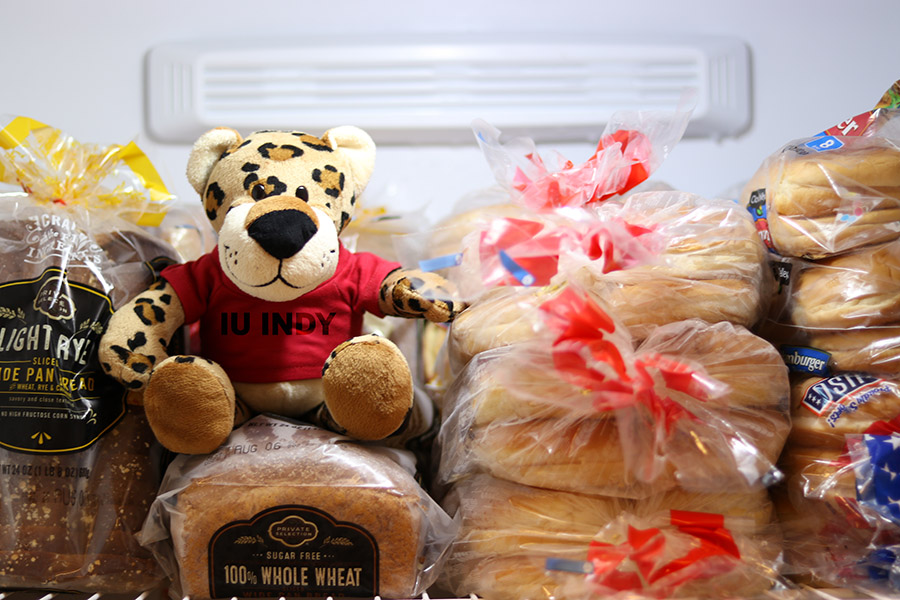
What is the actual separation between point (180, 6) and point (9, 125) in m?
0.45

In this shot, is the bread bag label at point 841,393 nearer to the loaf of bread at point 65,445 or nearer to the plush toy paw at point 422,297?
the plush toy paw at point 422,297

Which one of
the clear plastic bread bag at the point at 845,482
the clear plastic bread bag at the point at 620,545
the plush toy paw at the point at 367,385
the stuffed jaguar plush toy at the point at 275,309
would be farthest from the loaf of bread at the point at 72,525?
the clear plastic bread bag at the point at 845,482

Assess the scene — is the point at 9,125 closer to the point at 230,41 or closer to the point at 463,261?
the point at 230,41

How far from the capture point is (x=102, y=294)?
0.77m

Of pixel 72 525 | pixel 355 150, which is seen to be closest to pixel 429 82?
pixel 355 150

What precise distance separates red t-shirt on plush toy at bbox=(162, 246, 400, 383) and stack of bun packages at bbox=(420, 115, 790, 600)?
150 millimetres

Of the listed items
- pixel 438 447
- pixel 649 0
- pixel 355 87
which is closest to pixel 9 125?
pixel 355 87

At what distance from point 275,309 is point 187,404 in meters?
0.14

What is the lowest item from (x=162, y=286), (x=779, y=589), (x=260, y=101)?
(x=779, y=589)

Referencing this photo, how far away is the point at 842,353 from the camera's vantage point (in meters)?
0.71

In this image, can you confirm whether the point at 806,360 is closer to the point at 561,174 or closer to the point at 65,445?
the point at 561,174

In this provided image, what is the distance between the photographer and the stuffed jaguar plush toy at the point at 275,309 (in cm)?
68

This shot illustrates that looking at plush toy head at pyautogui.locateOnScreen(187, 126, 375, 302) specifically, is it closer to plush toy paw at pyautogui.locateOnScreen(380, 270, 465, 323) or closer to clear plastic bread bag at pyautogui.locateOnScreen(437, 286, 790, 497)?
plush toy paw at pyautogui.locateOnScreen(380, 270, 465, 323)

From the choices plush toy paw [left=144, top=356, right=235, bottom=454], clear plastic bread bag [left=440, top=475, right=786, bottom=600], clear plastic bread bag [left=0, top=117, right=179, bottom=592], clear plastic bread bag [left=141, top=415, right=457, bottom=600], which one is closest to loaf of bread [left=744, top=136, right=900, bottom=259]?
clear plastic bread bag [left=440, top=475, right=786, bottom=600]
